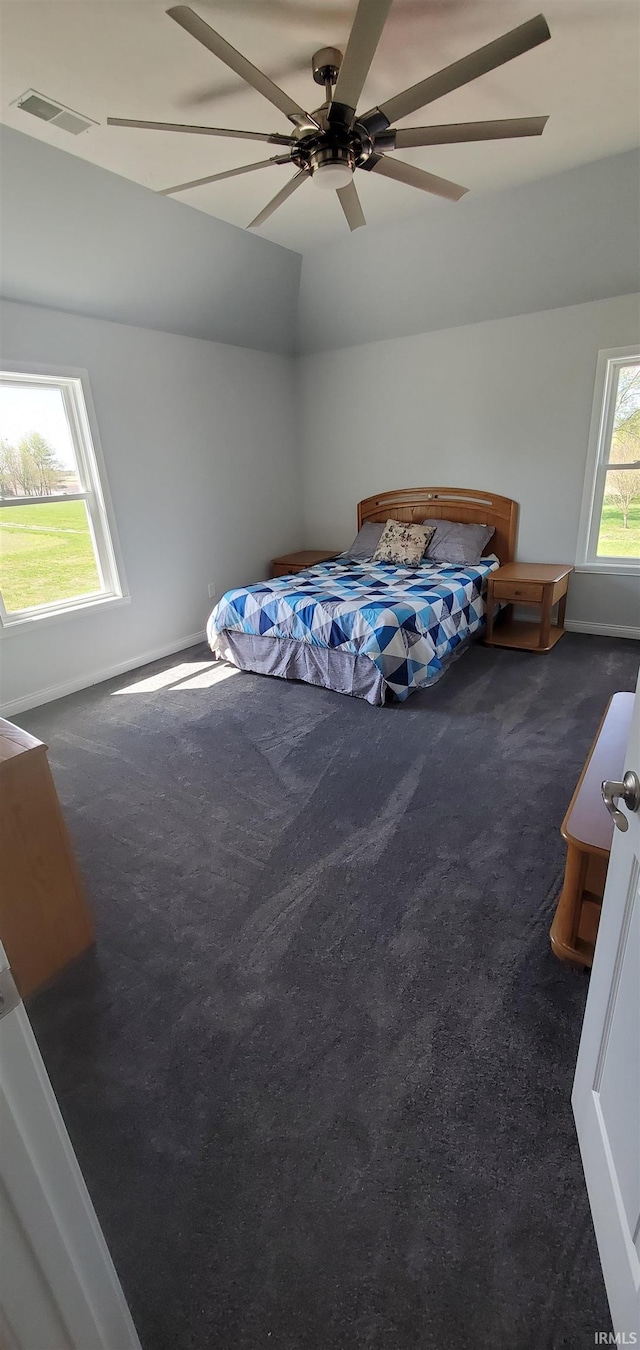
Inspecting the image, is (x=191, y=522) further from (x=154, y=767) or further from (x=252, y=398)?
(x=154, y=767)

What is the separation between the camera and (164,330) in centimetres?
417

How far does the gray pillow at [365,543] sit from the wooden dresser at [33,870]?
378cm

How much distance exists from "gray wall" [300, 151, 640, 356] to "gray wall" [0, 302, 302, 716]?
3.19ft

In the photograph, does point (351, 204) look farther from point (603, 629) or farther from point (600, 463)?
point (603, 629)

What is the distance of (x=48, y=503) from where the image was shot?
3.68 meters

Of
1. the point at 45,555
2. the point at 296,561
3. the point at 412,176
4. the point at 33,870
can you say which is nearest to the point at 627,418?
the point at 412,176

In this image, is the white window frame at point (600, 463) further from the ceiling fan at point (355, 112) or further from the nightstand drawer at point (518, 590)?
the ceiling fan at point (355, 112)

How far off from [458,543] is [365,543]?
2.95 feet

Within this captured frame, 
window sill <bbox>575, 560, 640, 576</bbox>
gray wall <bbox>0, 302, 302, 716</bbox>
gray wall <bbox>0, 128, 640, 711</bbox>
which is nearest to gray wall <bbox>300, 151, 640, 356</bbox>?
gray wall <bbox>0, 128, 640, 711</bbox>

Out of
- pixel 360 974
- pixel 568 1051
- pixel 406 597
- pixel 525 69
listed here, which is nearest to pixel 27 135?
pixel 525 69

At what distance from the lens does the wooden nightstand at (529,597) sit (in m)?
4.02

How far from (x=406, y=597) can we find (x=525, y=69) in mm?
2365

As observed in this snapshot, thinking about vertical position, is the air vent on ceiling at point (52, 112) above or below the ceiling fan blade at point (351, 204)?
above

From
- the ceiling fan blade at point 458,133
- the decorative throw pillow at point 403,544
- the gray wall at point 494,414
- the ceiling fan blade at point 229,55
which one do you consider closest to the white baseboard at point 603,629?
the gray wall at point 494,414
